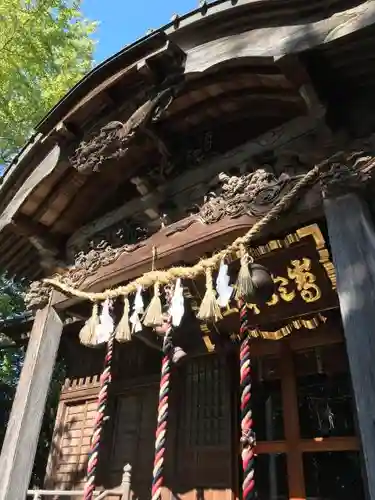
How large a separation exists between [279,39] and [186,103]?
1.26 m

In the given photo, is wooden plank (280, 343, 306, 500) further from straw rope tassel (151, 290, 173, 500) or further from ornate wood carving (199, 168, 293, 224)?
ornate wood carving (199, 168, 293, 224)

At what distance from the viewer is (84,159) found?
4.79 m

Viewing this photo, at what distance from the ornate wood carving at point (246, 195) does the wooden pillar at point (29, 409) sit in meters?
2.60

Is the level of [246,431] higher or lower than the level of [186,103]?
lower

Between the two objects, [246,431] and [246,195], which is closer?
[246,431]

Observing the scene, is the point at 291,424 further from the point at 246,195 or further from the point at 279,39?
the point at 279,39

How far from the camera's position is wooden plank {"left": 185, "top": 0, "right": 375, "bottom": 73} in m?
3.10

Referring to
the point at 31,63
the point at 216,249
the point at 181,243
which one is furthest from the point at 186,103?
the point at 31,63

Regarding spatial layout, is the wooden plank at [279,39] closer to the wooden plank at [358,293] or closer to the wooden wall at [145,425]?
the wooden plank at [358,293]

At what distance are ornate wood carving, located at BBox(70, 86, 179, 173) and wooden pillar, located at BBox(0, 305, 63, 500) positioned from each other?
199 centimetres

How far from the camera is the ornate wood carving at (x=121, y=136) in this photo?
4.36 m

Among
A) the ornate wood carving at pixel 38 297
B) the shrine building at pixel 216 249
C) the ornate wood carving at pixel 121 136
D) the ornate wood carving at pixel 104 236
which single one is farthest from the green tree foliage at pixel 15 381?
the ornate wood carving at pixel 121 136

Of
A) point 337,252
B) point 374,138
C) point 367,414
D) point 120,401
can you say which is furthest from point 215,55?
point 120,401

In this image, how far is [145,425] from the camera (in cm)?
648
